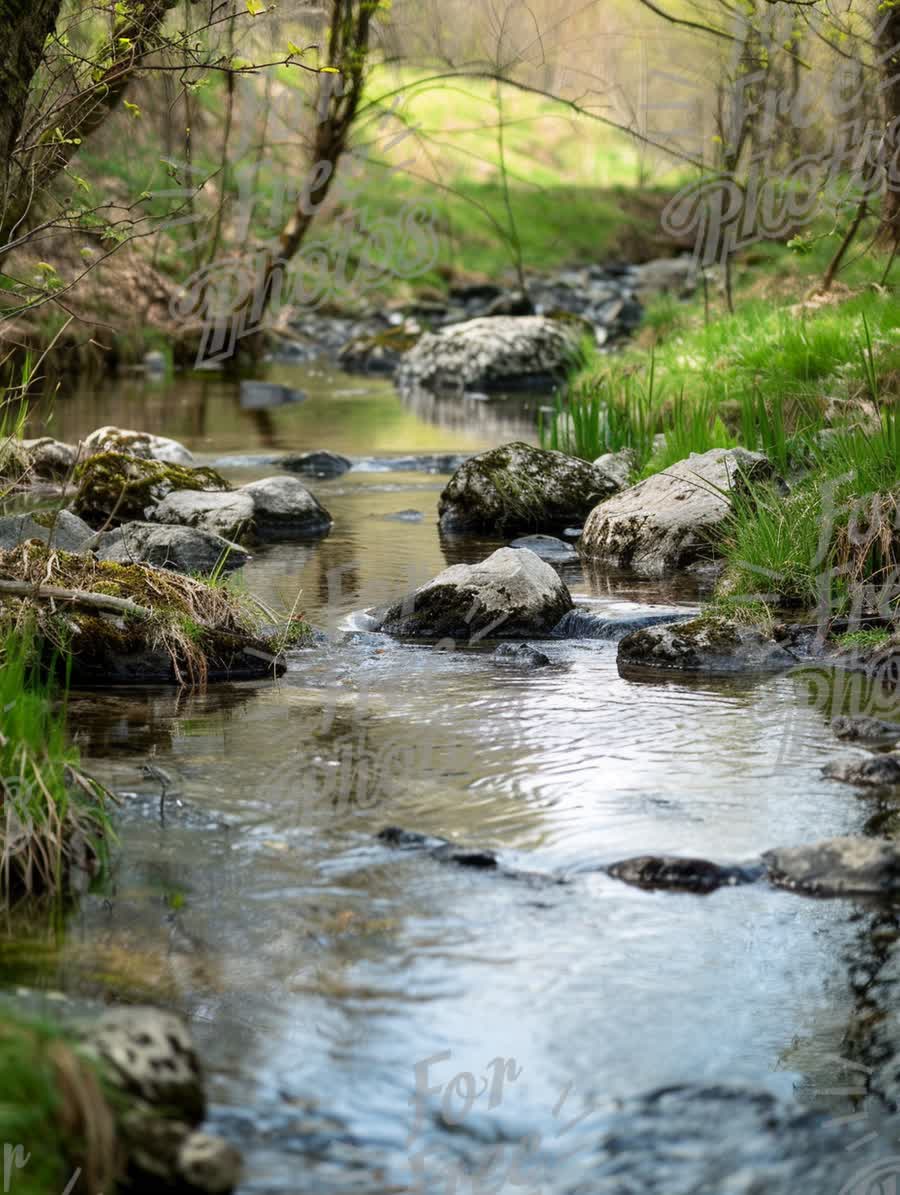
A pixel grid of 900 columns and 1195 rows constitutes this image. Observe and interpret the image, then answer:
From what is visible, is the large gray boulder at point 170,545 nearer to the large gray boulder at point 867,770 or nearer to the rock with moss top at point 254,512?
the rock with moss top at point 254,512

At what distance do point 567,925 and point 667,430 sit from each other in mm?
7489

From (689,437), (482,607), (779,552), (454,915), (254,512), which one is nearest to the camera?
(454,915)

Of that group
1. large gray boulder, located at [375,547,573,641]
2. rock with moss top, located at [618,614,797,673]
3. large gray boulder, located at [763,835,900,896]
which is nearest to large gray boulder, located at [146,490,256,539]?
large gray boulder, located at [375,547,573,641]

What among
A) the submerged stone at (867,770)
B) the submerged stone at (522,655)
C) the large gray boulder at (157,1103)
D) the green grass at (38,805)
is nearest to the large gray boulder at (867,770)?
the submerged stone at (867,770)

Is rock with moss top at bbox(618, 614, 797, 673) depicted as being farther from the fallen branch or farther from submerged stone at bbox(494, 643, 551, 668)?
the fallen branch

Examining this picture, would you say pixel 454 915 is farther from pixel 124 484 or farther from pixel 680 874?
pixel 124 484

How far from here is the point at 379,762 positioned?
19.7ft

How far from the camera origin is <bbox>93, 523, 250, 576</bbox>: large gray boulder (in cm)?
962

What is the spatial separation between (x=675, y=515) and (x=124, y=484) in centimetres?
418

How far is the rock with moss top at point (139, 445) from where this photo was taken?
536 inches

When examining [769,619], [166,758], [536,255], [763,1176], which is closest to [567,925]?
[763,1176]

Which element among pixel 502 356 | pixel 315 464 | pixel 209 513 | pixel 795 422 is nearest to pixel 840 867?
pixel 795 422

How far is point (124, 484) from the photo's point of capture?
1137 centimetres


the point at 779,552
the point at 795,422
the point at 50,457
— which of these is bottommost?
the point at 779,552
